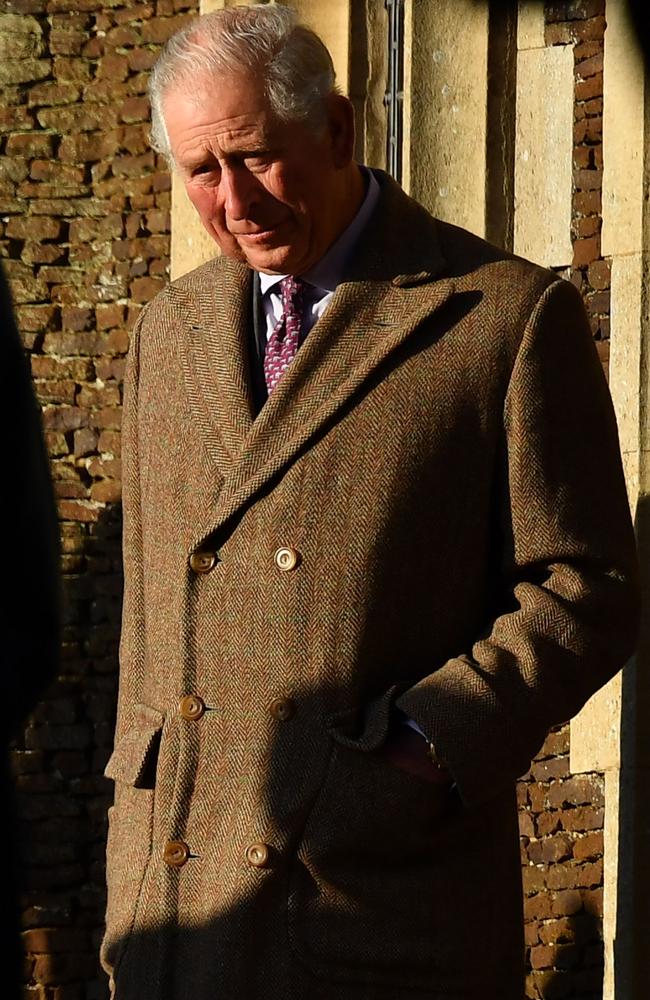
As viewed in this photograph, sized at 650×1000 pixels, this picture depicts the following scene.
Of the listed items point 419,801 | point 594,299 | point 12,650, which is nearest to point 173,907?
point 419,801

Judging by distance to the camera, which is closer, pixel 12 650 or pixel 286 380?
pixel 12 650

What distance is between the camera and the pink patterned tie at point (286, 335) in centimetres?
342

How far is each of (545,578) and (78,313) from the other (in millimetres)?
4267

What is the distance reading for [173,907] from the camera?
3.27m

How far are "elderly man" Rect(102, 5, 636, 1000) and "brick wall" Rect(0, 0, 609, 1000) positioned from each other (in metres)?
3.82

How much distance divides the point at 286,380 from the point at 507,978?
98 centimetres

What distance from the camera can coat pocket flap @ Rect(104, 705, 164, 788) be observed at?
3350mm

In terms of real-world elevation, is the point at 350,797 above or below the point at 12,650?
below

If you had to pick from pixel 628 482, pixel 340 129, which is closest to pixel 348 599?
pixel 340 129

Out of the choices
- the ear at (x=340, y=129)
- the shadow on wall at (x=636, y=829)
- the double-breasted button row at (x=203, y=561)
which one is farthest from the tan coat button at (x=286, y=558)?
the shadow on wall at (x=636, y=829)

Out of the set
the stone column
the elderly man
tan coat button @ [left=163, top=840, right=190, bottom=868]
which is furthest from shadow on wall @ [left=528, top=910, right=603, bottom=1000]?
tan coat button @ [left=163, top=840, right=190, bottom=868]

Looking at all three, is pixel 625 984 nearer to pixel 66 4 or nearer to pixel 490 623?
pixel 490 623

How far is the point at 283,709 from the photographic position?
3.21 metres

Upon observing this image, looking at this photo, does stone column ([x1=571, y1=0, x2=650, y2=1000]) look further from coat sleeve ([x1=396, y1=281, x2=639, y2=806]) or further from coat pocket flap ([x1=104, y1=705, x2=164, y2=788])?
coat pocket flap ([x1=104, y1=705, x2=164, y2=788])
